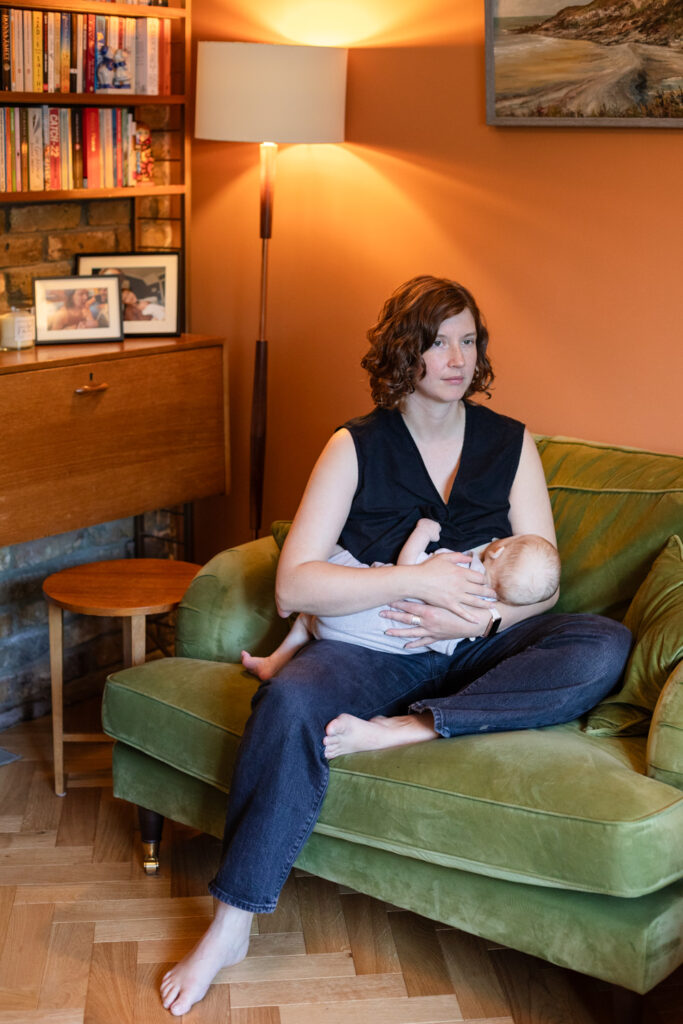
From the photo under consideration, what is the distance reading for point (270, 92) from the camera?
298cm

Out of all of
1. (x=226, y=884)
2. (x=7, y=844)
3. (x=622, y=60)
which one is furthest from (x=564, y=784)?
(x=622, y=60)

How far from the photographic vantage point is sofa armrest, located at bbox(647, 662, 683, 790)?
1.90 metres

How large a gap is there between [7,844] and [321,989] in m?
0.84

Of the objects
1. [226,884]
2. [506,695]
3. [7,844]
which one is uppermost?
[506,695]

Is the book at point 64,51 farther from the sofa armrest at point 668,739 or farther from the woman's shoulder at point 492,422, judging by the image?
the sofa armrest at point 668,739

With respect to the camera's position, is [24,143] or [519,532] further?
[24,143]

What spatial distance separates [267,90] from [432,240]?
545mm

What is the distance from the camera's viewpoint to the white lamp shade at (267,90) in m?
2.97

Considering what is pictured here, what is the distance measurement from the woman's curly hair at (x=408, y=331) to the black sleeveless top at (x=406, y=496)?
→ 0.26 feet

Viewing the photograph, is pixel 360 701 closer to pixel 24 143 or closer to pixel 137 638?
pixel 137 638

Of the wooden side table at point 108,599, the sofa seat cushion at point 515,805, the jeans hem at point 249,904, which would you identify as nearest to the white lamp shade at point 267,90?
the wooden side table at point 108,599

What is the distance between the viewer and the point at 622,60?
2580 millimetres

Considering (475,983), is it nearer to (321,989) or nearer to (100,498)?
(321,989)

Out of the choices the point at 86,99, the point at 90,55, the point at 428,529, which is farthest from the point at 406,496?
the point at 90,55
